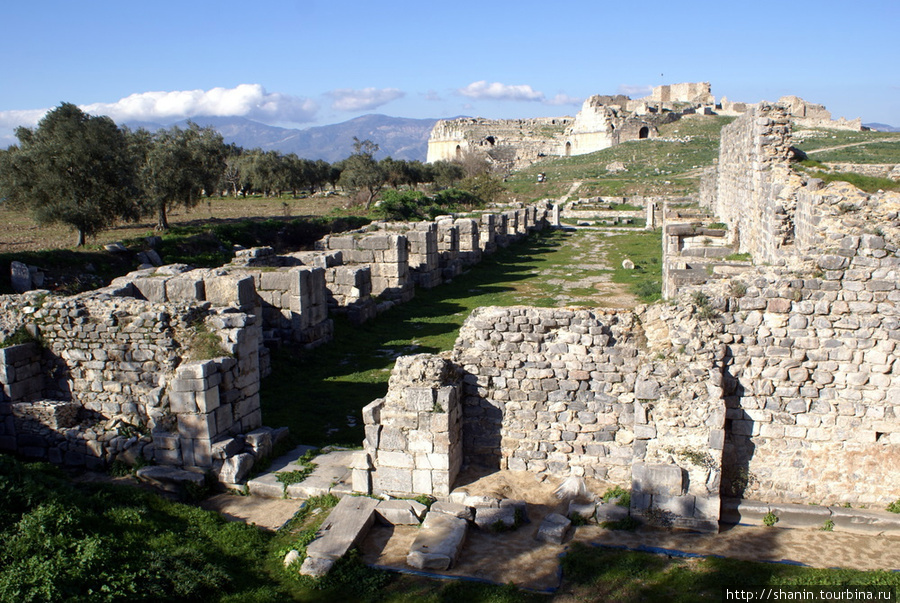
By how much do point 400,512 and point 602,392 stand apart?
2682 millimetres

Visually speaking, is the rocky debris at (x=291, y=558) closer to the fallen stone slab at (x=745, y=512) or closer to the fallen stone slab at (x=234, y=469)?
the fallen stone slab at (x=234, y=469)

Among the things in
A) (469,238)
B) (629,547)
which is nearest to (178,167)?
(469,238)

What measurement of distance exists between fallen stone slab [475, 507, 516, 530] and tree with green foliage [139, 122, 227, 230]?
25826mm

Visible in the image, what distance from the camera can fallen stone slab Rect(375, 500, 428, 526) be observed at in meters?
7.30

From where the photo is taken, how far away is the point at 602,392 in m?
7.62

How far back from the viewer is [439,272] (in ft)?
75.2

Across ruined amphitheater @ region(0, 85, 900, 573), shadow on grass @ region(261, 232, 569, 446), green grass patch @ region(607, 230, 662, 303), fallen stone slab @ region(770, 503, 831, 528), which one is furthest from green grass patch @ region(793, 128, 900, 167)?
fallen stone slab @ region(770, 503, 831, 528)

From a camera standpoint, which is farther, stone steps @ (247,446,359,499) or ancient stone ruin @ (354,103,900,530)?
stone steps @ (247,446,359,499)

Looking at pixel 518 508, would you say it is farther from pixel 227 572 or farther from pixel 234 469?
pixel 234 469

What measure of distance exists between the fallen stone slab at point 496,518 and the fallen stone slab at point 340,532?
3.93ft

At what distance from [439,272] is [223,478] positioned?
15177mm

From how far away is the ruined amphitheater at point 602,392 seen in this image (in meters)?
7.09

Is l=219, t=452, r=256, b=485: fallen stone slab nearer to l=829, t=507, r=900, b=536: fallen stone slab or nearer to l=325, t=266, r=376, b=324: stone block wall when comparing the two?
l=829, t=507, r=900, b=536: fallen stone slab

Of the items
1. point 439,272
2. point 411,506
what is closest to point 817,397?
point 411,506
